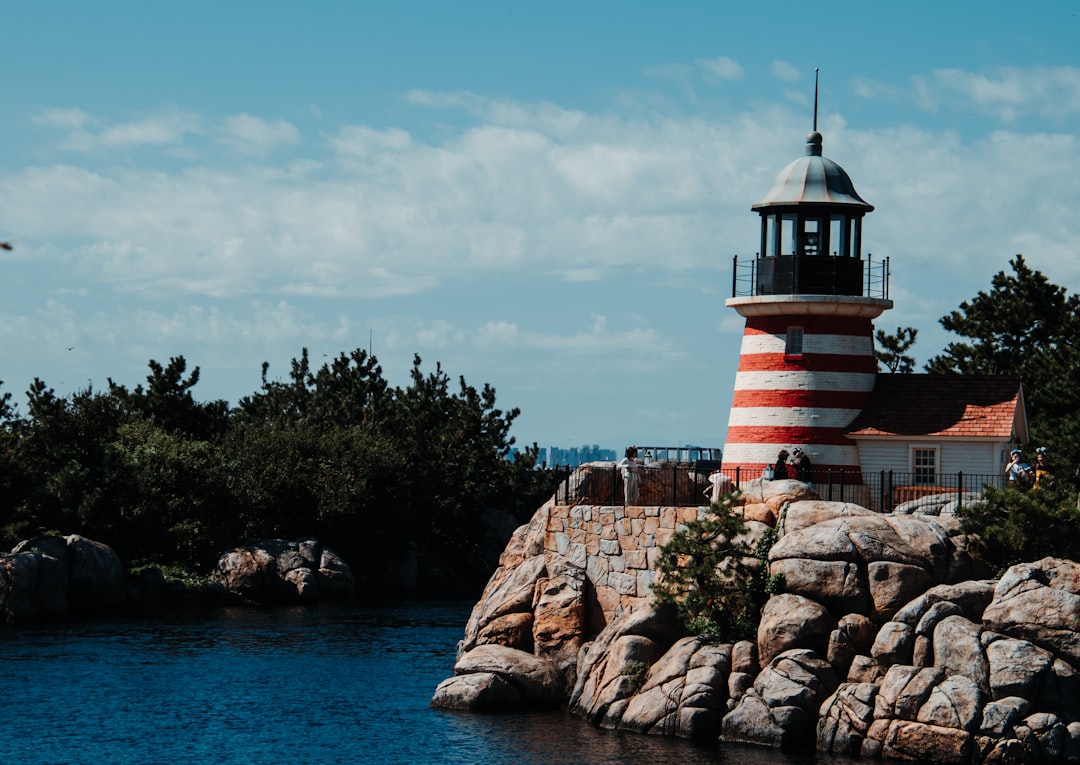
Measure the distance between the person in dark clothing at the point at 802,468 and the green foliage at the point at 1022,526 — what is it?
605 cm

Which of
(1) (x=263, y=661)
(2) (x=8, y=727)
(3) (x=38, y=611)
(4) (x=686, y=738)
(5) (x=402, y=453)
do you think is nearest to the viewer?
(4) (x=686, y=738)

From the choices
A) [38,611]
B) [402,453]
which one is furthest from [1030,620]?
[402,453]

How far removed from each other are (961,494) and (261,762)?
17.2 metres

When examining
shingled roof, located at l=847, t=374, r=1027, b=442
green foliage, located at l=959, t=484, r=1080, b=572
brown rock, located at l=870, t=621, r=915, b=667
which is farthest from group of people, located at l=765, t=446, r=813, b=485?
brown rock, located at l=870, t=621, r=915, b=667

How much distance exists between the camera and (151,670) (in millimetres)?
42531

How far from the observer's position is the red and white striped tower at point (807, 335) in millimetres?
40875

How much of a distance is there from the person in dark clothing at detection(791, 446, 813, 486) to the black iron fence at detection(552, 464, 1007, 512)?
0.44 m

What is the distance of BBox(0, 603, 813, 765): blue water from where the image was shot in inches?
1248

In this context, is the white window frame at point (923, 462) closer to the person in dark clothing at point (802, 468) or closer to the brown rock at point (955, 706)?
the person in dark clothing at point (802, 468)

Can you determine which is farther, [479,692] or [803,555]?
[479,692]

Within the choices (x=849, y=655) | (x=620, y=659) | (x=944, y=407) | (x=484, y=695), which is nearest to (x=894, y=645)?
(x=849, y=655)

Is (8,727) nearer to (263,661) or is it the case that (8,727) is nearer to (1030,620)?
(263,661)

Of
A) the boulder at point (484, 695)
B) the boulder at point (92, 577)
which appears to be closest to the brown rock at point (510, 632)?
the boulder at point (484, 695)

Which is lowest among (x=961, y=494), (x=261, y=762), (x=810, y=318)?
(x=261, y=762)
